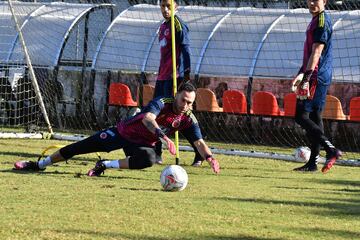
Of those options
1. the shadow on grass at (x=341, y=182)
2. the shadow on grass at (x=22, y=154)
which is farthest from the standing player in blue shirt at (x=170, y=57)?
the shadow on grass at (x=341, y=182)

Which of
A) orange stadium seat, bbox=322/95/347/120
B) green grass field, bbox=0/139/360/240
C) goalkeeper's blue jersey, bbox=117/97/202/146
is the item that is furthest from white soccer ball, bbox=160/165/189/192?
orange stadium seat, bbox=322/95/347/120

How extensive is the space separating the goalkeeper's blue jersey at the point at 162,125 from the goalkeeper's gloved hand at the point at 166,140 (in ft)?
1.91

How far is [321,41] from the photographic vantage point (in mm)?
13430

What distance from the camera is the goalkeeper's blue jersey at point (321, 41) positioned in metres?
13.5

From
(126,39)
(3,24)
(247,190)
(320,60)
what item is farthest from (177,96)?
(3,24)

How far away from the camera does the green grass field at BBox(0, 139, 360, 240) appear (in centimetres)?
796

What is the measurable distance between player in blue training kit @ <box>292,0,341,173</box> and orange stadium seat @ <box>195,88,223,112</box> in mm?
7973

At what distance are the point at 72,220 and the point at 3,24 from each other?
1905 cm

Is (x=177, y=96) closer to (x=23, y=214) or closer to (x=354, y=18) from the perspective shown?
(x=23, y=214)

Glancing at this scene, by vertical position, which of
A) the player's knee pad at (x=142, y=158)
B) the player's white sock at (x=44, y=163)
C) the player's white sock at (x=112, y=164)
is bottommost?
the player's white sock at (x=44, y=163)

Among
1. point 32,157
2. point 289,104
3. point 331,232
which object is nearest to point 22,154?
point 32,157

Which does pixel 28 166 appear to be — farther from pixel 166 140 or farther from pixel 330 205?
pixel 330 205

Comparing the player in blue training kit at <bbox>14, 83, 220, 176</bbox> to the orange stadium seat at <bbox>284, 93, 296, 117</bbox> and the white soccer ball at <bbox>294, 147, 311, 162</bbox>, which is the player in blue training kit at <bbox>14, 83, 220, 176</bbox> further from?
the orange stadium seat at <bbox>284, 93, 296, 117</bbox>

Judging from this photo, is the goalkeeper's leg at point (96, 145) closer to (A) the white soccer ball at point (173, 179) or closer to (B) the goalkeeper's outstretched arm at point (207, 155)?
(B) the goalkeeper's outstretched arm at point (207, 155)
